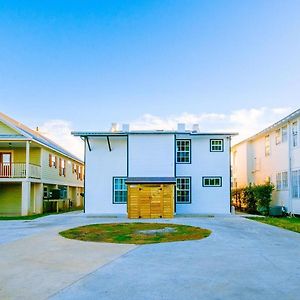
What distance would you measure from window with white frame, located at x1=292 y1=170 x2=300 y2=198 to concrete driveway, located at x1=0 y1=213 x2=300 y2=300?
10.6m

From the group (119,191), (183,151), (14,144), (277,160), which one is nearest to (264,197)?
(277,160)

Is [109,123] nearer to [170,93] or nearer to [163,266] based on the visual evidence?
[170,93]

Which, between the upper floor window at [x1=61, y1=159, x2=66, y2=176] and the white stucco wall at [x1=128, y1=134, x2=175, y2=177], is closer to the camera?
the white stucco wall at [x1=128, y1=134, x2=175, y2=177]

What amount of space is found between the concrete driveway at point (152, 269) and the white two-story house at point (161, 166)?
1221 centimetres

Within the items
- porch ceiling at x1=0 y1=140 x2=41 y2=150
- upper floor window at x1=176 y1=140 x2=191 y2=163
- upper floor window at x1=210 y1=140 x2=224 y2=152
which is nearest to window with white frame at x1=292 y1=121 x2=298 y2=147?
upper floor window at x1=210 y1=140 x2=224 y2=152

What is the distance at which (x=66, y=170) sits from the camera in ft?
116

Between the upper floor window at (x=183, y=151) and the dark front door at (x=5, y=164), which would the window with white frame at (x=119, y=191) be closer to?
the upper floor window at (x=183, y=151)

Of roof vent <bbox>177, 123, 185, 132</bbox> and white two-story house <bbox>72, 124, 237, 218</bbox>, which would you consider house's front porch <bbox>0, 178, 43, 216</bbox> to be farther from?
roof vent <bbox>177, 123, 185, 132</bbox>

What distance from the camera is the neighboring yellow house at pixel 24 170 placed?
2502 cm

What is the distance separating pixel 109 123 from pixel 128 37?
8720 millimetres

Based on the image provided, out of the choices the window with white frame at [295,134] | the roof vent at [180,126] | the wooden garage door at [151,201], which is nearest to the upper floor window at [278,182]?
the window with white frame at [295,134]

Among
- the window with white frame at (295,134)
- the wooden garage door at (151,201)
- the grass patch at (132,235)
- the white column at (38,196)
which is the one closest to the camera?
the grass patch at (132,235)

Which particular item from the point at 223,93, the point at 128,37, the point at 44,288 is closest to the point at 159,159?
the point at 223,93

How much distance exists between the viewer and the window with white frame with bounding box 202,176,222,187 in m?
25.2
